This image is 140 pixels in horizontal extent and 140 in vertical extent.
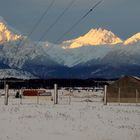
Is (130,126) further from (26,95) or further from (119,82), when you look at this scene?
(26,95)

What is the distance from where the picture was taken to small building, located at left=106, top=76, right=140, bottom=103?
57759mm

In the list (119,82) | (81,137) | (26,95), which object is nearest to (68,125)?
(81,137)

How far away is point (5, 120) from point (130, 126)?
5.83m

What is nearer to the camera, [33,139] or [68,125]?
[33,139]

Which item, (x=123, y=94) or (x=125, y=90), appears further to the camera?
(x=123, y=94)

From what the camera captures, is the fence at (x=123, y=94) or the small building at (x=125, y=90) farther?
the small building at (x=125, y=90)

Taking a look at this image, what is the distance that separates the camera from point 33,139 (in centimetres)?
1714

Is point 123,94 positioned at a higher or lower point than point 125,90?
lower

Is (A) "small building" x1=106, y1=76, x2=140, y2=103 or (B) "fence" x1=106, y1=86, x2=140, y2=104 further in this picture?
(A) "small building" x1=106, y1=76, x2=140, y2=103

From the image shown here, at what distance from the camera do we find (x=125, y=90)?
58.9 m

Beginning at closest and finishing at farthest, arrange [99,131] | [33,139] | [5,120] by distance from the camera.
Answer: [33,139]
[99,131]
[5,120]

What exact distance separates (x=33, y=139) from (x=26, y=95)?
163 ft

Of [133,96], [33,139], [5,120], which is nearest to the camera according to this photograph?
[33,139]

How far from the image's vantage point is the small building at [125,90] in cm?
5776
